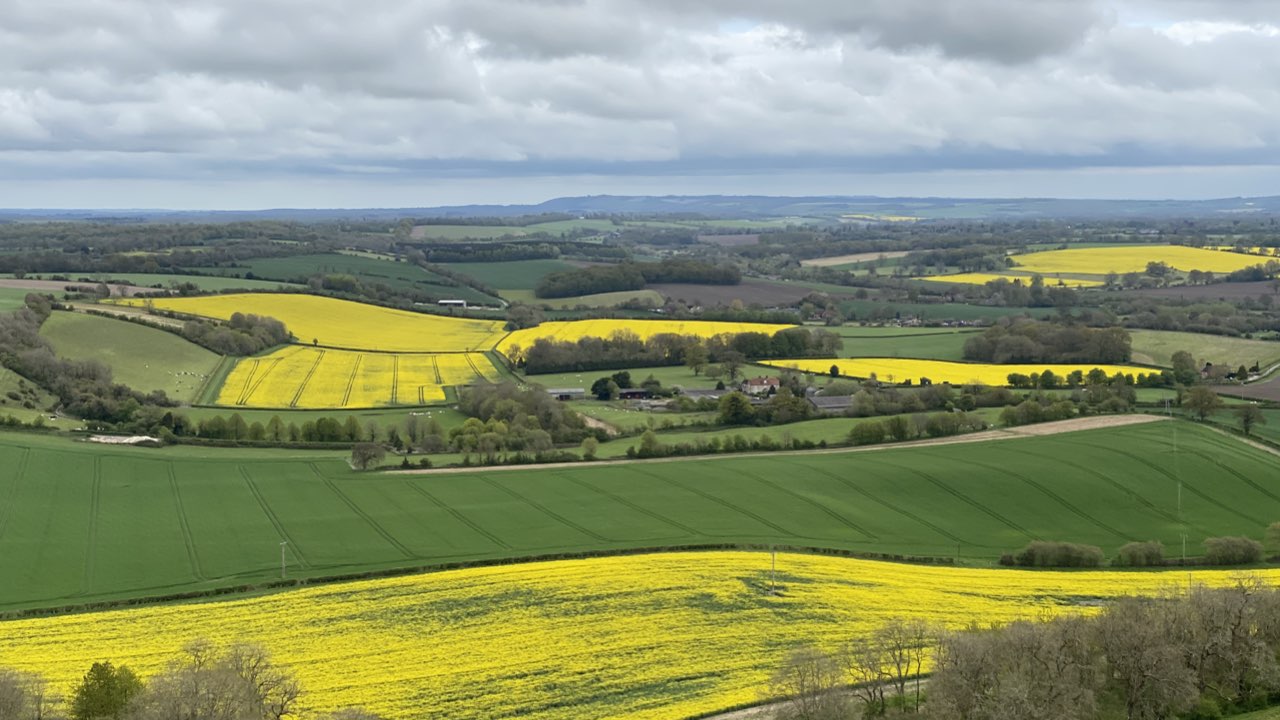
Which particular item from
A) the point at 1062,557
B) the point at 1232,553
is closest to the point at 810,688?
the point at 1062,557

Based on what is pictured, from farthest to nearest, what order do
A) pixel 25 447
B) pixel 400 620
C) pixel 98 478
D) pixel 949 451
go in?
pixel 949 451
pixel 25 447
pixel 98 478
pixel 400 620

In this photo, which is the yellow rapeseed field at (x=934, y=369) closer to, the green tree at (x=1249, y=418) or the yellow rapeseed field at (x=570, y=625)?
the green tree at (x=1249, y=418)

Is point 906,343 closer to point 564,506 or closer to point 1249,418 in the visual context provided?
point 1249,418

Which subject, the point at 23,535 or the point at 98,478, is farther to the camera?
the point at 98,478

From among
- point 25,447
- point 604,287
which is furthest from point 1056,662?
point 604,287

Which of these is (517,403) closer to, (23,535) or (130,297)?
(23,535)

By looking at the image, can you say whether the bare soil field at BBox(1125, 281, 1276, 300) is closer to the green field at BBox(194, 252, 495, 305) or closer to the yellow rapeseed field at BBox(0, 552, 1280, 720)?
the green field at BBox(194, 252, 495, 305)
